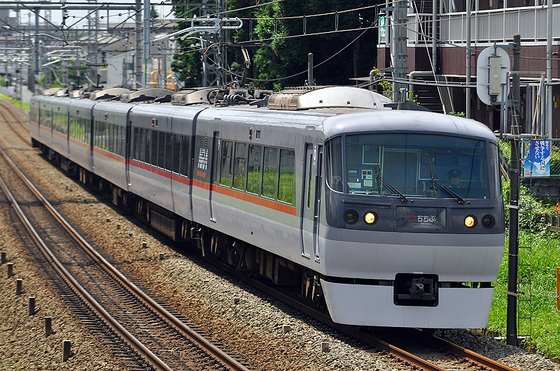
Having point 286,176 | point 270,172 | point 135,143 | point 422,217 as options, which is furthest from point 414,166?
point 135,143

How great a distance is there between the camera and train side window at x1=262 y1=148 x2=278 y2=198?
38.8ft

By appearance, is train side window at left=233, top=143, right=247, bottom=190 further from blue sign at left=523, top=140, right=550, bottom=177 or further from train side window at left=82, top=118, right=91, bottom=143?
train side window at left=82, top=118, right=91, bottom=143

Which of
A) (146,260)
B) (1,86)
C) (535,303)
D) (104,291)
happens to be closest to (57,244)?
(146,260)

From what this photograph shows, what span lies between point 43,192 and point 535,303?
19860mm

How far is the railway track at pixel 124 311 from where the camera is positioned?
1015 cm

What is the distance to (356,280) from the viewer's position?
9.70m

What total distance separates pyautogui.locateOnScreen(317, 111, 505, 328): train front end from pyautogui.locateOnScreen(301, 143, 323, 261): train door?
367mm

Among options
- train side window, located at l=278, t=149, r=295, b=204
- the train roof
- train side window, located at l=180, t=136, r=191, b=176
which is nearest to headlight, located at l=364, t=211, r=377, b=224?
the train roof

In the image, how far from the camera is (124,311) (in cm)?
1302

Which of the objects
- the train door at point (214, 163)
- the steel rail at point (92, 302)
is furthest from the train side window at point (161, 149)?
the train door at point (214, 163)

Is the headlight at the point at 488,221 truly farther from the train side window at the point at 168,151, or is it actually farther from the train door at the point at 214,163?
the train side window at the point at 168,151

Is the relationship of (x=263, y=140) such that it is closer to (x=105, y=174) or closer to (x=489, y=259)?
(x=489, y=259)

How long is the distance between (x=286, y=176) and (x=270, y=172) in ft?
2.20

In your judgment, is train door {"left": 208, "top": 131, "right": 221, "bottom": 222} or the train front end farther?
train door {"left": 208, "top": 131, "right": 221, "bottom": 222}
